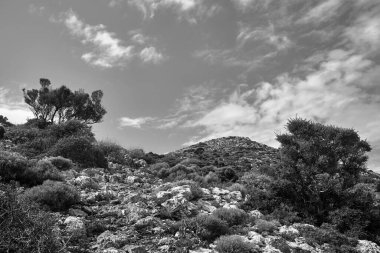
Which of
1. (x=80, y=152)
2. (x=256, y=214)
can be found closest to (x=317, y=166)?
(x=256, y=214)

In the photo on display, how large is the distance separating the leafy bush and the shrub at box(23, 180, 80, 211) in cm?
1061

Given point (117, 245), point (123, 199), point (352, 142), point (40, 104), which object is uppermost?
point (40, 104)

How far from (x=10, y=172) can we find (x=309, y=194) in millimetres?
15047

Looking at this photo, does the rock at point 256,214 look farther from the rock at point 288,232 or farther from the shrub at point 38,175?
the shrub at point 38,175

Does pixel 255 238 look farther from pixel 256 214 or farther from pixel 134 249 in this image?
pixel 134 249

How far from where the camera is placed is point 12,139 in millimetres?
31266

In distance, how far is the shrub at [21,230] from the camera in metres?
7.79

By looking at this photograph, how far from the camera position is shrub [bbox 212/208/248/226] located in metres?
14.3

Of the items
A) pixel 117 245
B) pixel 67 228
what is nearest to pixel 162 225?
pixel 117 245

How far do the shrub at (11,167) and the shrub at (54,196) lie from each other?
2.65 meters

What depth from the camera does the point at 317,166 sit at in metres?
20.0

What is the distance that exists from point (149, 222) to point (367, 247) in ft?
28.6

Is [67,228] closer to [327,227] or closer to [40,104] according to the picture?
[327,227]

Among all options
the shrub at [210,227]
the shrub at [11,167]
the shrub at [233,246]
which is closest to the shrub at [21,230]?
the shrub at [233,246]
